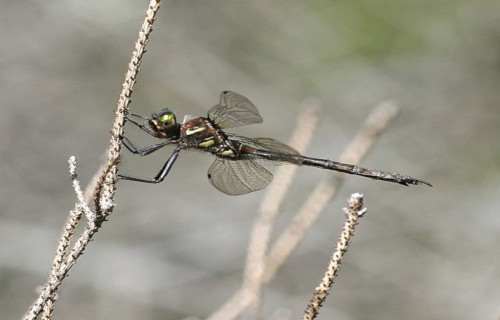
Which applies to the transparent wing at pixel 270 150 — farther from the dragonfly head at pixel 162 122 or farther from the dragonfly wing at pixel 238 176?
the dragonfly head at pixel 162 122

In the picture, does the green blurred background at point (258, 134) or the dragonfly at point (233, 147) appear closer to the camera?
the dragonfly at point (233, 147)

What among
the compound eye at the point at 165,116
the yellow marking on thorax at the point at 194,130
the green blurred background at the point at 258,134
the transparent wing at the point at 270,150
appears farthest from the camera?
the green blurred background at the point at 258,134

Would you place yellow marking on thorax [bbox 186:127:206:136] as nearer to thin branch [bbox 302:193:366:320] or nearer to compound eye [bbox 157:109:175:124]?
compound eye [bbox 157:109:175:124]

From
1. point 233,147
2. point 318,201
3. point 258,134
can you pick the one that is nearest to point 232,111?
point 233,147

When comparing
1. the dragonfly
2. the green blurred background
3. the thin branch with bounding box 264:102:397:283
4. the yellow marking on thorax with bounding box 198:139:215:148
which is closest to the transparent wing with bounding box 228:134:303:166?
the dragonfly

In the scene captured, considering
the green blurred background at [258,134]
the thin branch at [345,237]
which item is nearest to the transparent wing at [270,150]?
the thin branch at [345,237]

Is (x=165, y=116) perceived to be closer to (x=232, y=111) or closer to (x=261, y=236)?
(x=232, y=111)
